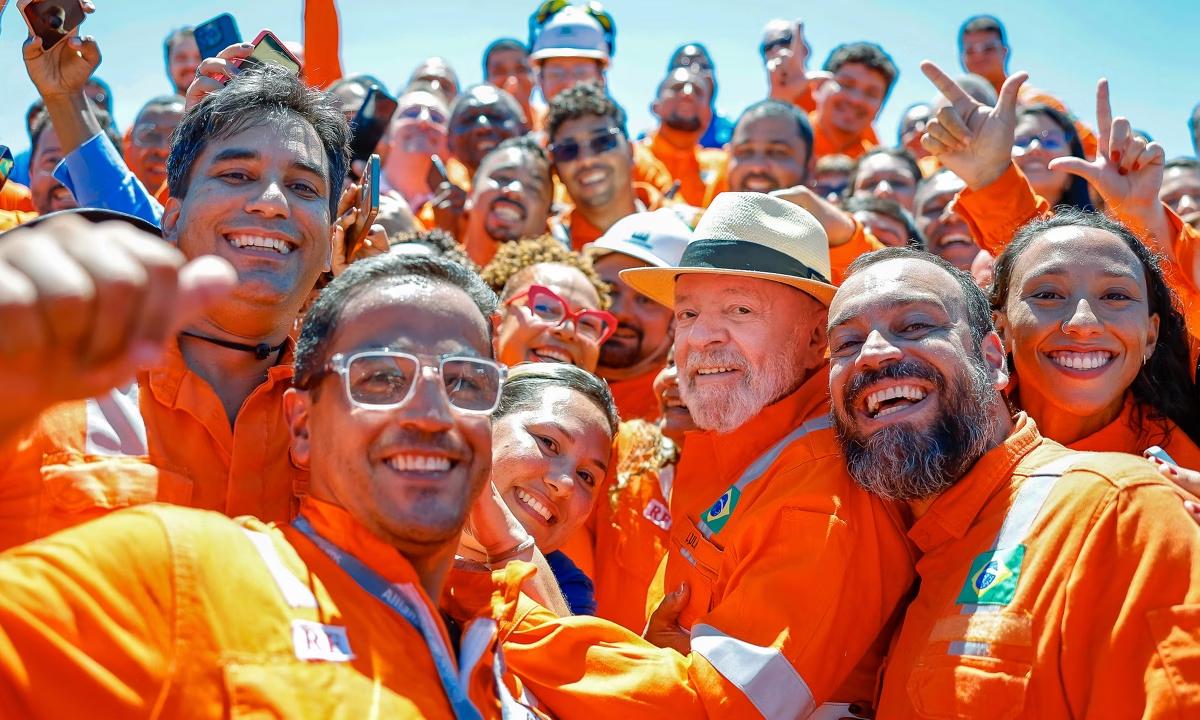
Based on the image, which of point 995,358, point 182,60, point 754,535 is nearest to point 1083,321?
point 995,358

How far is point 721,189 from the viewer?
9656 millimetres

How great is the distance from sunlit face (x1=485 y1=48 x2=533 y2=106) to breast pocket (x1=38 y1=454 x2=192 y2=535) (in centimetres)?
885

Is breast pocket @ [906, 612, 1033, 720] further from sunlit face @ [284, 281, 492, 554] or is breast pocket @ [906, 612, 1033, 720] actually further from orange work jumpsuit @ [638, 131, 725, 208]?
orange work jumpsuit @ [638, 131, 725, 208]

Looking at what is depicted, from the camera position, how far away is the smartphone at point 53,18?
15.5ft

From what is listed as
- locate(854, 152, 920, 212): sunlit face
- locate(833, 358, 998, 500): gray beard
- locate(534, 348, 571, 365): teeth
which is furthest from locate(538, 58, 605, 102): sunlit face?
locate(833, 358, 998, 500): gray beard

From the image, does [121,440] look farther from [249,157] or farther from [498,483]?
[498,483]

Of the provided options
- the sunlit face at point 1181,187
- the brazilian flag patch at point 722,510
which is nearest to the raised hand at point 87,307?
the brazilian flag patch at point 722,510

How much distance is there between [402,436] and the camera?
9.61ft

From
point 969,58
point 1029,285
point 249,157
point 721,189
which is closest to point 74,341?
point 249,157

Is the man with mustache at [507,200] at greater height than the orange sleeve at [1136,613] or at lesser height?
greater

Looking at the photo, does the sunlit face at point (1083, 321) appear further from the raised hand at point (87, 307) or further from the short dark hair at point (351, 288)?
the raised hand at point (87, 307)

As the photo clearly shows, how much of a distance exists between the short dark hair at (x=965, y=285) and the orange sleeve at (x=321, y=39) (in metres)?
4.79

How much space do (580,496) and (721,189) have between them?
5384mm

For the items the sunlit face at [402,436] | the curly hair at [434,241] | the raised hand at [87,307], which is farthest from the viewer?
the curly hair at [434,241]
